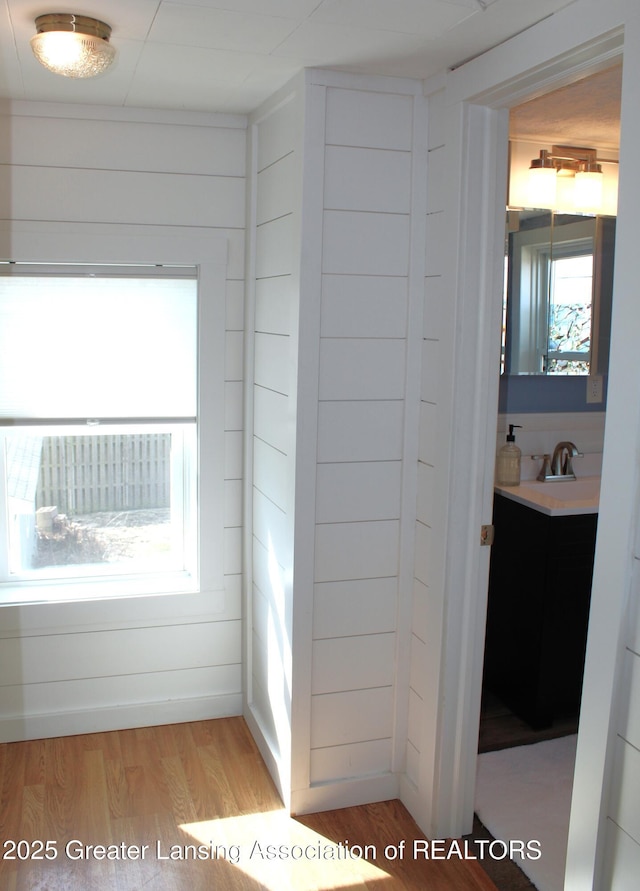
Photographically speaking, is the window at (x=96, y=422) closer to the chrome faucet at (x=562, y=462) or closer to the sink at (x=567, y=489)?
the sink at (x=567, y=489)

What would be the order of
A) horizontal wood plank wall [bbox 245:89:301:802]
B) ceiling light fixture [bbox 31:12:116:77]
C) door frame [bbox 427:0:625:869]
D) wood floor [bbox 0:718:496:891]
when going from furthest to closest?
horizontal wood plank wall [bbox 245:89:301:802] → wood floor [bbox 0:718:496:891] → door frame [bbox 427:0:625:869] → ceiling light fixture [bbox 31:12:116:77]

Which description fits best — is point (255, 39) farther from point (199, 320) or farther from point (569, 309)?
point (569, 309)

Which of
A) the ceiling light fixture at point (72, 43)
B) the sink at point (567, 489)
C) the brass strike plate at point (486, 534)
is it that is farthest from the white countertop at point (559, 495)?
the ceiling light fixture at point (72, 43)

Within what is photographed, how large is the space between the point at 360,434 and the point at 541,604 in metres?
1.10

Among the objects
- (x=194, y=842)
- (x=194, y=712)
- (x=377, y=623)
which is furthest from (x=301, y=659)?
(x=194, y=712)

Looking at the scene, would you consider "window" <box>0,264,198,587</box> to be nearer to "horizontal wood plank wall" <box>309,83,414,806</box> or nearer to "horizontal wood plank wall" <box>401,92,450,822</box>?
"horizontal wood plank wall" <box>309,83,414,806</box>

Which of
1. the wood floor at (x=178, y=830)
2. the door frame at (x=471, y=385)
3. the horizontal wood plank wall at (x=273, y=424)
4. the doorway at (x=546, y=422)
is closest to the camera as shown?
the door frame at (x=471, y=385)

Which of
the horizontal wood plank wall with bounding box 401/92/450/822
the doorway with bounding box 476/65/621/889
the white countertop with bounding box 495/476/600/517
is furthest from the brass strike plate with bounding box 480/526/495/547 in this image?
the doorway with bounding box 476/65/621/889

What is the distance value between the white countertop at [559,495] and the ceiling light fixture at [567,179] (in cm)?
115

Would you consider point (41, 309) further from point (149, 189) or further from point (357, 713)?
point (357, 713)

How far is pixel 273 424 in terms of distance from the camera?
2795 mm

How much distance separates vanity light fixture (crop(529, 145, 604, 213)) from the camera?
3436 mm

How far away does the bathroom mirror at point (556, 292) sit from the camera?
3.49 meters

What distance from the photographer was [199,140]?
9.83 feet
